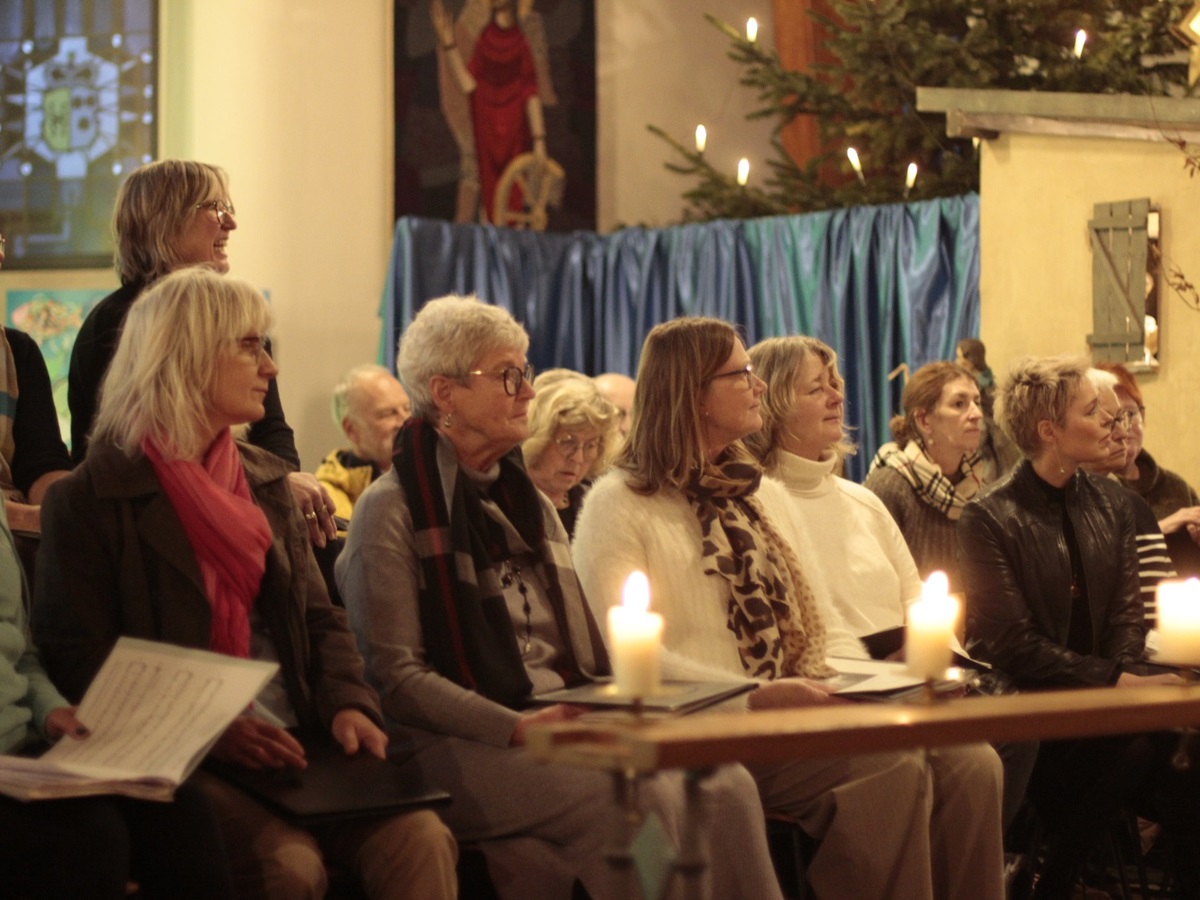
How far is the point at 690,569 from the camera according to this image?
12.6ft

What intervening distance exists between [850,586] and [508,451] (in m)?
1.25

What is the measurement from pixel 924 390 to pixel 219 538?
346 cm

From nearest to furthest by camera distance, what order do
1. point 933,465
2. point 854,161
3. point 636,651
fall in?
1. point 636,651
2. point 933,465
3. point 854,161

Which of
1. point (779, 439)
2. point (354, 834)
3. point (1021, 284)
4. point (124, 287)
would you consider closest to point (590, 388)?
point (779, 439)

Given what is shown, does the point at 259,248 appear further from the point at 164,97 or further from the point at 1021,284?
the point at 1021,284

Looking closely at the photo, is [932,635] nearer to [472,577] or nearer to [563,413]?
[472,577]

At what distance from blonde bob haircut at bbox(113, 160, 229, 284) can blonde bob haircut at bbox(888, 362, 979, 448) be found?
3.03 m

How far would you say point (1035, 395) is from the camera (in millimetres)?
4727

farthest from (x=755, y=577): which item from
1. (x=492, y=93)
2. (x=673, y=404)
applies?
(x=492, y=93)

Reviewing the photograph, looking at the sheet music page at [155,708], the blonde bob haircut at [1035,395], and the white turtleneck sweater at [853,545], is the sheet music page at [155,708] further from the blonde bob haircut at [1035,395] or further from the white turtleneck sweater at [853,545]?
the blonde bob haircut at [1035,395]

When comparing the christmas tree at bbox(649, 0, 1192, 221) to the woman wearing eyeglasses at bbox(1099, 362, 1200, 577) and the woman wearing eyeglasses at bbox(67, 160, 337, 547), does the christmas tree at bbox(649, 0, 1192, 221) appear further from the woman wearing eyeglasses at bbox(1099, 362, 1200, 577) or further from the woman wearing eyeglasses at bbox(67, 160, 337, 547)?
the woman wearing eyeglasses at bbox(67, 160, 337, 547)

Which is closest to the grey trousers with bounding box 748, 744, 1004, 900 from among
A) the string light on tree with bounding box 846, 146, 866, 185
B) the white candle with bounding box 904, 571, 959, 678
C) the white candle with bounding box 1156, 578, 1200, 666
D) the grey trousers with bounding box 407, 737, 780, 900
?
the grey trousers with bounding box 407, 737, 780, 900

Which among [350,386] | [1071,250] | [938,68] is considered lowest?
[350,386]

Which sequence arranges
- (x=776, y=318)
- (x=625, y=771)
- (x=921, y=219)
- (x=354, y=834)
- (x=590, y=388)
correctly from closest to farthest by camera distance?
(x=625, y=771), (x=354, y=834), (x=590, y=388), (x=921, y=219), (x=776, y=318)
